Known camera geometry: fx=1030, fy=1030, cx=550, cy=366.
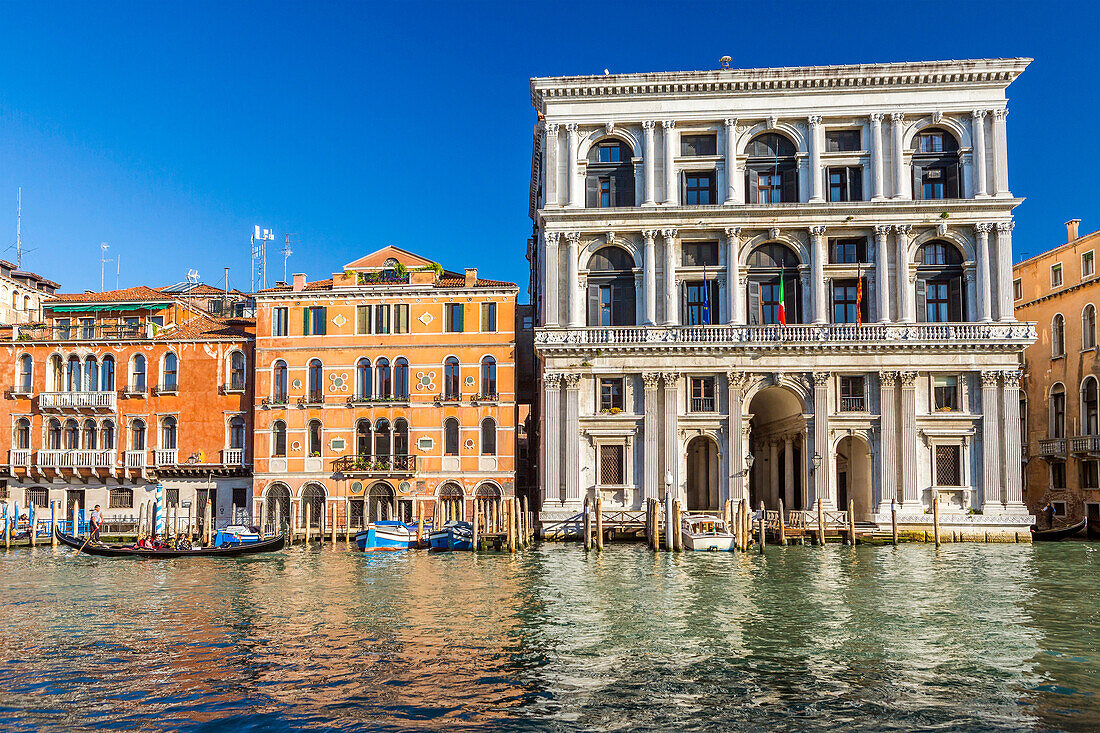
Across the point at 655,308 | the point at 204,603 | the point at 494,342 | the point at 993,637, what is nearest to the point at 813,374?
the point at 655,308

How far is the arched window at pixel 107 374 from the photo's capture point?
142ft

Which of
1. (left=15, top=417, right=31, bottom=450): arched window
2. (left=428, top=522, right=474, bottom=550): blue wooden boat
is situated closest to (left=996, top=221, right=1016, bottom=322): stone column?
(left=428, top=522, right=474, bottom=550): blue wooden boat

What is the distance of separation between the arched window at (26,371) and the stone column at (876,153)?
115 feet

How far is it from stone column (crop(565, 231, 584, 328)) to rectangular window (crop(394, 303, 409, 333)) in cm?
646

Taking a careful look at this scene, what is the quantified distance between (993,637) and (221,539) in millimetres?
25820

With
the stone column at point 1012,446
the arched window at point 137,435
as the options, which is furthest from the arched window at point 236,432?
the stone column at point 1012,446

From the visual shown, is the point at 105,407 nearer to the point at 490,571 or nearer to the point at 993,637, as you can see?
the point at 490,571

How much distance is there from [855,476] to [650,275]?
1115 cm

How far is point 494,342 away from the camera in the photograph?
40.8 metres

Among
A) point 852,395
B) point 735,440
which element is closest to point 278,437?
point 735,440

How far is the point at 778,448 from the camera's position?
44.2 m

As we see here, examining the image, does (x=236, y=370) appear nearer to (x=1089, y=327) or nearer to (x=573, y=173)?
(x=573, y=173)

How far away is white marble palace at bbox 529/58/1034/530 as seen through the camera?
126 ft

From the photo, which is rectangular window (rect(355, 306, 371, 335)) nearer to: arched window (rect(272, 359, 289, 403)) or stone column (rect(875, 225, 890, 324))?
arched window (rect(272, 359, 289, 403))
